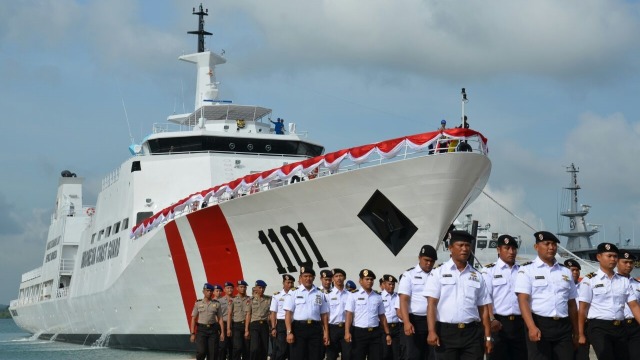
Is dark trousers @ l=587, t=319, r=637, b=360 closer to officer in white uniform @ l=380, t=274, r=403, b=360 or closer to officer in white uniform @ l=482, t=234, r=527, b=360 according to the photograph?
officer in white uniform @ l=482, t=234, r=527, b=360

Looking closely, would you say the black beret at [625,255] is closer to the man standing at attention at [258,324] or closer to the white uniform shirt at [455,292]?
the white uniform shirt at [455,292]

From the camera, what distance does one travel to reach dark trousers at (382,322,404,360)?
445 inches

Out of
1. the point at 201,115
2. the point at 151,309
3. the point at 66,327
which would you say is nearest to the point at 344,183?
the point at 151,309

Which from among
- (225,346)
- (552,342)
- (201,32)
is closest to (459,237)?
(552,342)

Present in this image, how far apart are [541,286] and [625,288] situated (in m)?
1.20

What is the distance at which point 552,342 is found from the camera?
296 inches

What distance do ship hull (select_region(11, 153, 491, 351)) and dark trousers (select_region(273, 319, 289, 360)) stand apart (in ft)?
9.60

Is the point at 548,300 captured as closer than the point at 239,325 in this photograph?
Yes

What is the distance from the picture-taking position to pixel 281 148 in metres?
22.7

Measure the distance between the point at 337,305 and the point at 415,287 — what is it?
270cm

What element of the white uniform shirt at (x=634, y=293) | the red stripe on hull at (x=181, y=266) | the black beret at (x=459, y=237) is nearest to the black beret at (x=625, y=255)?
the white uniform shirt at (x=634, y=293)

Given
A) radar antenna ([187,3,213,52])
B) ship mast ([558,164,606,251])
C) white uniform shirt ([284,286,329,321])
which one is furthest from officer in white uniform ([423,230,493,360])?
ship mast ([558,164,606,251])

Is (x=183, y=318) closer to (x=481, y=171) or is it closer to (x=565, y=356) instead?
(x=481, y=171)

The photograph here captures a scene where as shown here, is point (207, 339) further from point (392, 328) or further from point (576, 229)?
point (576, 229)
